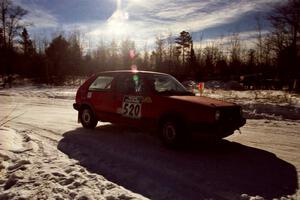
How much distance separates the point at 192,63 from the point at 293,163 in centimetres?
4984

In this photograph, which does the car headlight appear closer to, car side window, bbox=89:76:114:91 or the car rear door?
the car rear door

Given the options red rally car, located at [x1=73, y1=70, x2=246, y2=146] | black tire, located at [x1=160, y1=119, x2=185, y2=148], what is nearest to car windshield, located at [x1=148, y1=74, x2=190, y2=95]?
red rally car, located at [x1=73, y1=70, x2=246, y2=146]

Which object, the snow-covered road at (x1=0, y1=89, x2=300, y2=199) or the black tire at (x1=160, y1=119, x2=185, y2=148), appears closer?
the snow-covered road at (x1=0, y1=89, x2=300, y2=199)

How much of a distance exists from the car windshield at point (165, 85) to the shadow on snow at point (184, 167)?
4.00 feet

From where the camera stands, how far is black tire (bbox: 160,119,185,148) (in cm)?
660

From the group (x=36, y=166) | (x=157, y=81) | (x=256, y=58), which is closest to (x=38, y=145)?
(x=36, y=166)

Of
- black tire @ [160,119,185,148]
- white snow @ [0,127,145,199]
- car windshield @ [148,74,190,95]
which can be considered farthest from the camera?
car windshield @ [148,74,190,95]

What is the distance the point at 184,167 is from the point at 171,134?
1271 millimetres

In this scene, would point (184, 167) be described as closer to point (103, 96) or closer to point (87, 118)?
point (103, 96)

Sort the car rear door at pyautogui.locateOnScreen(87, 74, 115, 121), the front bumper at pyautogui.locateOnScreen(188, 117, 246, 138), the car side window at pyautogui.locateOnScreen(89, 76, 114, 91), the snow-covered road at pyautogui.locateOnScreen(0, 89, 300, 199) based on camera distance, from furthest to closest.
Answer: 1. the car side window at pyautogui.locateOnScreen(89, 76, 114, 91)
2. the car rear door at pyautogui.locateOnScreen(87, 74, 115, 121)
3. the front bumper at pyautogui.locateOnScreen(188, 117, 246, 138)
4. the snow-covered road at pyautogui.locateOnScreen(0, 89, 300, 199)

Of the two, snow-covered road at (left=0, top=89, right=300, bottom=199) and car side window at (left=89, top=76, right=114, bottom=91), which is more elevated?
car side window at (left=89, top=76, right=114, bottom=91)

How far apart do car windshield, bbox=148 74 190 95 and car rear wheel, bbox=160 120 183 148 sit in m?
0.83

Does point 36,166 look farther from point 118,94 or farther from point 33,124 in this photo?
point 33,124

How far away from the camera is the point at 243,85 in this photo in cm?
3450
